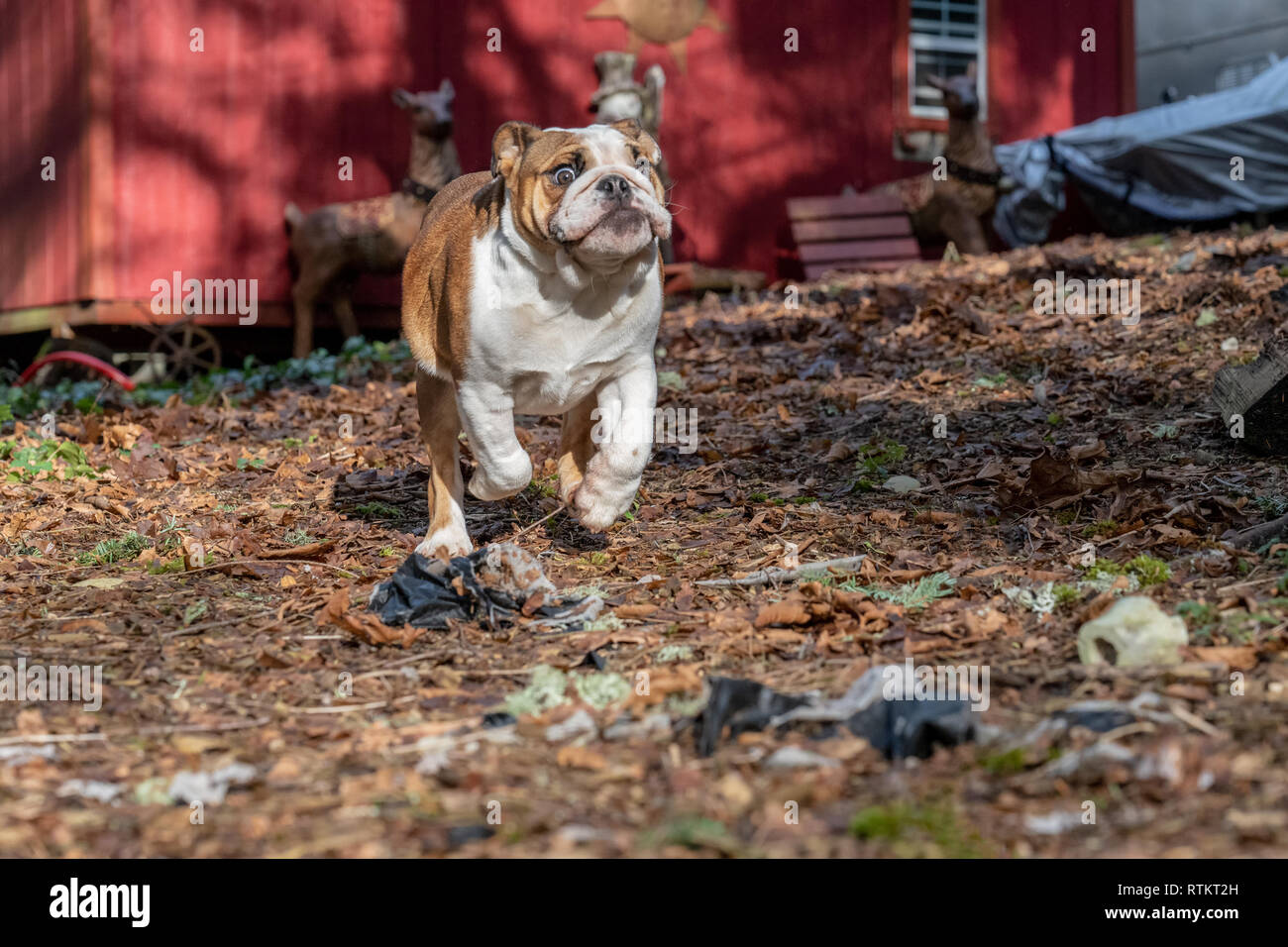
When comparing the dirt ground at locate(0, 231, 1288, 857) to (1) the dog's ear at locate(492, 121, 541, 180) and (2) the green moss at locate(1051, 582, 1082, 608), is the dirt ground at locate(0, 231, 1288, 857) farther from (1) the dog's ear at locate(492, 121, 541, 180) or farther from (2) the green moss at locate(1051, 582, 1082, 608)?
(1) the dog's ear at locate(492, 121, 541, 180)

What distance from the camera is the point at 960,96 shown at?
12.8 meters

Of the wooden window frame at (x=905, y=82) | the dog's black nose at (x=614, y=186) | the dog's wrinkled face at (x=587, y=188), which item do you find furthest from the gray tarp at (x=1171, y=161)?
the dog's black nose at (x=614, y=186)

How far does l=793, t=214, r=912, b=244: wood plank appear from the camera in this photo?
1326cm

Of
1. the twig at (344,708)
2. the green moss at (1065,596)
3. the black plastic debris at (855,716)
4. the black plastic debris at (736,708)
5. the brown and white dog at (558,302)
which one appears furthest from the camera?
the brown and white dog at (558,302)

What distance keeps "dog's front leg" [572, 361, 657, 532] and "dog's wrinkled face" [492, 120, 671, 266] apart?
0.60 meters

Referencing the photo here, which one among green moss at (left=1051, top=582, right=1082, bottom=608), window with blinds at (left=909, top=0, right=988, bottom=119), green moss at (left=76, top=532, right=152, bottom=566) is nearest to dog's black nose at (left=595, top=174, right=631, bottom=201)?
green moss at (left=1051, top=582, right=1082, bottom=608)

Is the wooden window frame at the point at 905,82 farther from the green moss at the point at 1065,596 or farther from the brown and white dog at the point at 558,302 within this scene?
the green moss at the point at 1065,596

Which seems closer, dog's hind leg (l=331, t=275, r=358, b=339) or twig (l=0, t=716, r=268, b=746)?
twig (l=0, t=716, r=268, b=746)

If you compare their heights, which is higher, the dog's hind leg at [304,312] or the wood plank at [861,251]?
the wood plank at [861,251]

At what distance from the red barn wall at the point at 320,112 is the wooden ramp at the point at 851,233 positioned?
790 mm

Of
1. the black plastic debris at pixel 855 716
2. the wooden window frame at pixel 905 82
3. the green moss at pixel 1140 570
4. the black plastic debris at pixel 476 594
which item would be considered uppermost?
the wooden window frame at pixel 905 82

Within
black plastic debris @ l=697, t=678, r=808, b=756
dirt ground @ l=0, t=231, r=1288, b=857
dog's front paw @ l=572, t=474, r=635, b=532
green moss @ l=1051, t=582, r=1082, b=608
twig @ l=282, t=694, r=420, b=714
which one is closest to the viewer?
dirt ground @ l=0, t=231, r=1288, b=857

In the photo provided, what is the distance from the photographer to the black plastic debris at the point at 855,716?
2.95 metres
